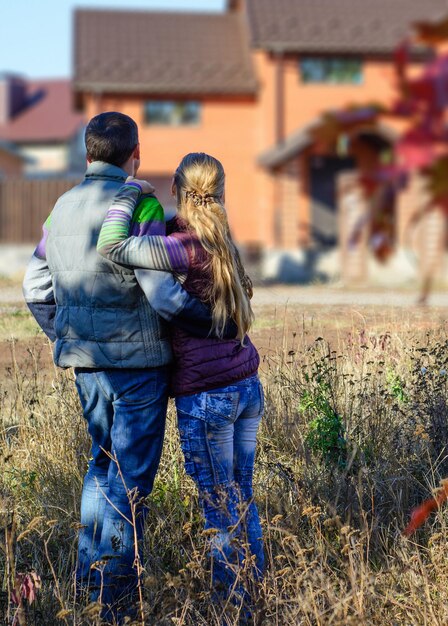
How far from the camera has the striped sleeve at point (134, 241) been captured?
306 cm

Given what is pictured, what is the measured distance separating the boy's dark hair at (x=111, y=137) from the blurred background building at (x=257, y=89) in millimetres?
17778

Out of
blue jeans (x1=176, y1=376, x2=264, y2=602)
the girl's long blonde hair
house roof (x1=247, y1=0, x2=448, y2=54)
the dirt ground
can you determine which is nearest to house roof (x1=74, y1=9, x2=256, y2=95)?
house roof (x1=247, y1=0, x2=448, y2=54)

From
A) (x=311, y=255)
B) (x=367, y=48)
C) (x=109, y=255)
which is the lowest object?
(x=311, y=255)

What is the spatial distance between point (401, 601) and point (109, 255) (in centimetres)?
169

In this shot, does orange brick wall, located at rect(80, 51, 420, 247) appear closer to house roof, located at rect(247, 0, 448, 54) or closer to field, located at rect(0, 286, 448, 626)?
house roof, located at rect(247, 0, 448, 54)

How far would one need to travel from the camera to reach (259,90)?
24094 millimetres

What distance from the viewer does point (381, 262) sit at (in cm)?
127

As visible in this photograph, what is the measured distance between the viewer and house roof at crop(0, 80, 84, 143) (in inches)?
2020

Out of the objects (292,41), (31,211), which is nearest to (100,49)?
(292,41)

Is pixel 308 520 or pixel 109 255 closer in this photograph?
pixel 109 255

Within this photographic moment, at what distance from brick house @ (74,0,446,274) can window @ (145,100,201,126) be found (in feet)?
0.09

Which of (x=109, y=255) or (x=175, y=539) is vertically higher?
(x=109, y=255)

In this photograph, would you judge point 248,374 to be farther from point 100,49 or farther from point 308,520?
point 100,49

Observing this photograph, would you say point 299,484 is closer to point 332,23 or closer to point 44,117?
point 332,23
